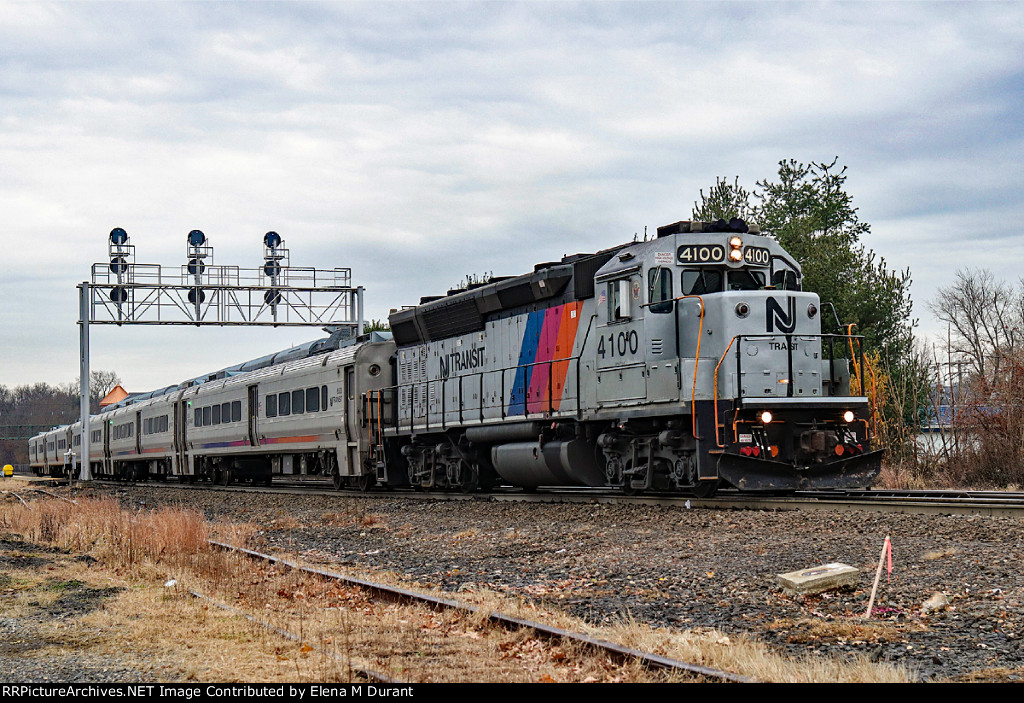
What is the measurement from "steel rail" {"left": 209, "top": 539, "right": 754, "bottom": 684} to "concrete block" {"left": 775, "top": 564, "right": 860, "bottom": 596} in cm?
200

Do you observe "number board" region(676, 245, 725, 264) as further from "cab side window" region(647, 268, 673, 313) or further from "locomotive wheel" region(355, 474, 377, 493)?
"locomotive wheel" region(355, 474, 377, 493)

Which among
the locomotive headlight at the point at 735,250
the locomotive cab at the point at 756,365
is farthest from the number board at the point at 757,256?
the locomotive headlight at the point at 735,250

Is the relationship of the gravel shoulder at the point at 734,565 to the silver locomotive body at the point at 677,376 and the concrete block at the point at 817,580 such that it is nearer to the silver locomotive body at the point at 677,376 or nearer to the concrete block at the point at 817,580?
the concrete block at the point at 817,580

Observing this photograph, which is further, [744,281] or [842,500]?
[744,281]

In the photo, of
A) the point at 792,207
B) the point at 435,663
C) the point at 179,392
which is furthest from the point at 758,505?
the point at 179,392

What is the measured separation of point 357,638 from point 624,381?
8.18 m

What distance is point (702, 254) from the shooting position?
14.0 metres

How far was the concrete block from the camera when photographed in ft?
24.8

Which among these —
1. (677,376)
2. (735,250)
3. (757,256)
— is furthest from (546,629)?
(757,256)

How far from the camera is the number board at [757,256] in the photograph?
46.4 ft

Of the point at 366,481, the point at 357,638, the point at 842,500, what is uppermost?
the point at 842,500

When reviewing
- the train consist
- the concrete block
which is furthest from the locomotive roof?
the concrete block

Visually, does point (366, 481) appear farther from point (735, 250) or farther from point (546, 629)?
point (546, 629)
